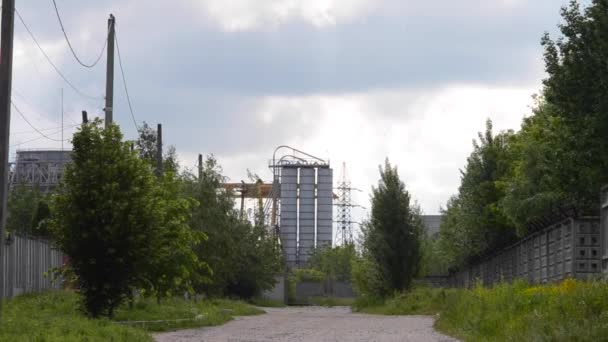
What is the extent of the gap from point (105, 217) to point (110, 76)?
7.47 meters

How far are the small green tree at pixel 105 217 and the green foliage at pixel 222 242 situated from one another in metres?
14.7

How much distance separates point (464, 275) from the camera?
2554 inches

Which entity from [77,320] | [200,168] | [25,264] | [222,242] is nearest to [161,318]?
[77,320]

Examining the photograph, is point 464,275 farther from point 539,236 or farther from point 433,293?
point 539,236

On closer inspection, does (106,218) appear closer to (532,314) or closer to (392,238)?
(532,314)

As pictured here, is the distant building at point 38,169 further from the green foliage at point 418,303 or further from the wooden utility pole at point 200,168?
the green foliage at point 418,303

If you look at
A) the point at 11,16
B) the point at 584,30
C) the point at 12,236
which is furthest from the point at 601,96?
the point at 12,236

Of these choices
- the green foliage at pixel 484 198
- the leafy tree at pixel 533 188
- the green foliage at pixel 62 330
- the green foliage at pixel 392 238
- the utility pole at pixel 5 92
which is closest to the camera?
A: the green foliage at pixel 62 330

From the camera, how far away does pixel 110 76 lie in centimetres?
3088

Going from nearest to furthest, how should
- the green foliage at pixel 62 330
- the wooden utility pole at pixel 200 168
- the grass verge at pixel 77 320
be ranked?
the green foliage at pixel 62 330, the grass verge at pixel 77 320, the wooden utility pole at pixel 200 168

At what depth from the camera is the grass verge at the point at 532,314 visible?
572 inches

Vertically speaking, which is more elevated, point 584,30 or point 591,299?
point 584,30

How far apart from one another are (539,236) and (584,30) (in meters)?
8.45

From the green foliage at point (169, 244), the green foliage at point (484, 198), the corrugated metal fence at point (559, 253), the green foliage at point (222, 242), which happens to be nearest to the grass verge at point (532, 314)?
the corrugated metal fence at point (559, 253)
